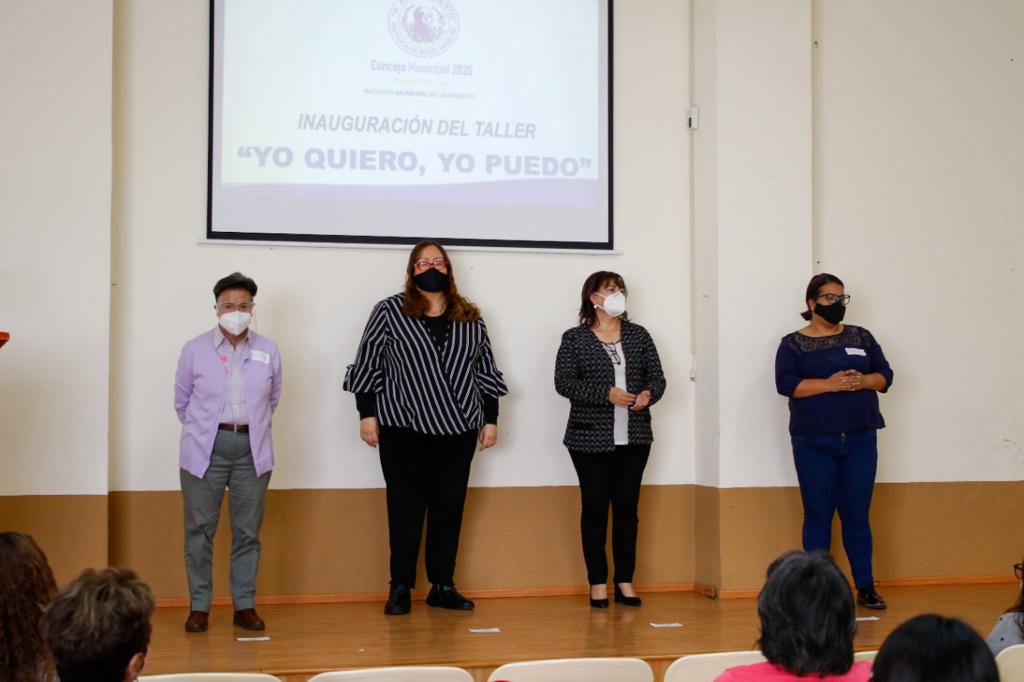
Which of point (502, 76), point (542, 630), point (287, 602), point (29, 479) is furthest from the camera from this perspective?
point (502, 76)

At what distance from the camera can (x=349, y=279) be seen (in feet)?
16.8

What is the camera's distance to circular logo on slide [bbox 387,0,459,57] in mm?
5219

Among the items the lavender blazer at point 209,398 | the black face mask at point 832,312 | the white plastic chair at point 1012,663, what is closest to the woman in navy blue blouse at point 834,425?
the black face mask at point 832,312

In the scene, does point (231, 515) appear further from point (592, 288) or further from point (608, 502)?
point (592, 288)

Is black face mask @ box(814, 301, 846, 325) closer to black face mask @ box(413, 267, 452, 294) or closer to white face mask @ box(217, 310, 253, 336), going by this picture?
black face mask @ box(413, 267, 452, 294)

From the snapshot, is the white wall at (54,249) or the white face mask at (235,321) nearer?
the white face mask at (235,321)

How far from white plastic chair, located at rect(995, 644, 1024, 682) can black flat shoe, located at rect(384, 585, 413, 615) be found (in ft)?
9.35

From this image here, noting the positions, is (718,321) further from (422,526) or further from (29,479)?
(29,479)

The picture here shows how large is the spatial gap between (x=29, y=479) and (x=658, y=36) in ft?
11.6

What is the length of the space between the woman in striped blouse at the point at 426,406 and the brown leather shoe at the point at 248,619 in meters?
0.59

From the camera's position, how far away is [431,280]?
4.76m

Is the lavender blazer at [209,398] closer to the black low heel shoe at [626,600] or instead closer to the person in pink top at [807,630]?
the black low heel shoe at [626,600]

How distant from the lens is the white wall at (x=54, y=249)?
4625mm

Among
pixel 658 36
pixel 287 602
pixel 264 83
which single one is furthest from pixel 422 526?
pixel 658 36
